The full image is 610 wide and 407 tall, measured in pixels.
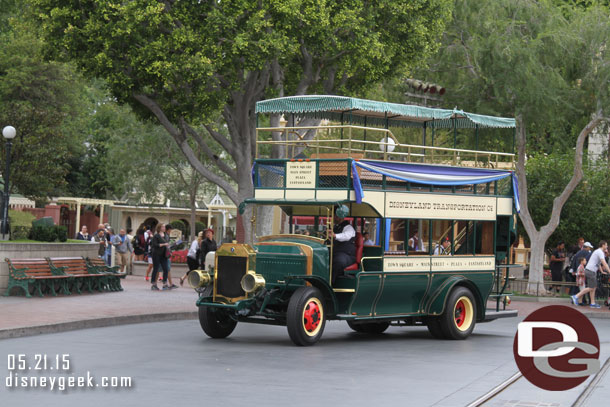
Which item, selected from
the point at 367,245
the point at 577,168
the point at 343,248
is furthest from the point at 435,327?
the point at 577,168

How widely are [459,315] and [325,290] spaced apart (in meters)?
3.07

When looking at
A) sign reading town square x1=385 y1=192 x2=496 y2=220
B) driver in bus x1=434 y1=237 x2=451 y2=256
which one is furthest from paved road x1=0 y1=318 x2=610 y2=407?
sign reading town square x1=385 y1=192 x2=496 y2=220

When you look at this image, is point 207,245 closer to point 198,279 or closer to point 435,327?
point 435,327

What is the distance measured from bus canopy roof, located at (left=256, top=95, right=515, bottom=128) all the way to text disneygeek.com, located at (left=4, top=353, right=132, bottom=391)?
6.30 metres

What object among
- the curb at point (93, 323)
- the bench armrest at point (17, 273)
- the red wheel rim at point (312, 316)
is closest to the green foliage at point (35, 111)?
the bench armrest at point (17, 273)

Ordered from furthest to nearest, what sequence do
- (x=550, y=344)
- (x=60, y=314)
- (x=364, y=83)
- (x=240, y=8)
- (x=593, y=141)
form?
(x=593, y=141), (x=364, y=83), (x=240, y=8), (x=60, y=314), (x=550, y=344)

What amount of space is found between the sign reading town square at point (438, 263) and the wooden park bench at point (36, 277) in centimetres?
903

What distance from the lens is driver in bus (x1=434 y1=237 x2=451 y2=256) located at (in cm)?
1707

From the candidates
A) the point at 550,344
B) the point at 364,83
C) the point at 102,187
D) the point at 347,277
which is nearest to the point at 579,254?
the point at 364,83

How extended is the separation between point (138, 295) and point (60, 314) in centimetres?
586

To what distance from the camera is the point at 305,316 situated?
48.4ft

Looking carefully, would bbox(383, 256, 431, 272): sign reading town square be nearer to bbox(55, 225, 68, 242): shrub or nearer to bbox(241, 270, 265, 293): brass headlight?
bbox(241, 270, 265, 293): brass headlight

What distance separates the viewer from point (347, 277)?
610 inches

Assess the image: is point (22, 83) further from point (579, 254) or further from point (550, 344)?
point (550, 344)
